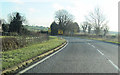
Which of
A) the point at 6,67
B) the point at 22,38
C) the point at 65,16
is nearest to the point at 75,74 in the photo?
the point at 6,67

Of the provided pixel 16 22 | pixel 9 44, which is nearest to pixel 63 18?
pixel 16 22

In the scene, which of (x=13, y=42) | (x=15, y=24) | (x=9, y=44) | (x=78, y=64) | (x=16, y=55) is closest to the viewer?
(x=78, y=64)

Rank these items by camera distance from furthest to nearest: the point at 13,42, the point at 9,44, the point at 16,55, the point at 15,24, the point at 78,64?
the point at 15,24
the point at 13,42
the point at 9,44
the point at 16,55
the point at 78,64

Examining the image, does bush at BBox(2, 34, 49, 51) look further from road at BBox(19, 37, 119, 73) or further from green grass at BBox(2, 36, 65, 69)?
road at BBox(19, 37, 119, 73)

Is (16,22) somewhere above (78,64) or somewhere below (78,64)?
above

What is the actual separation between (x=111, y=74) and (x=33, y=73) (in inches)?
119

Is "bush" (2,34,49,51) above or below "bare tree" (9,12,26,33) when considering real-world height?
below

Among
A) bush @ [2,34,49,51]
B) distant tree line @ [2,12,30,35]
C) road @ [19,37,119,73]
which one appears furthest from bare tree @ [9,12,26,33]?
road @ [19,37,119,73]

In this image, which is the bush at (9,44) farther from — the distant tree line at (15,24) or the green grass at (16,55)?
the distant tree line at (15,24)

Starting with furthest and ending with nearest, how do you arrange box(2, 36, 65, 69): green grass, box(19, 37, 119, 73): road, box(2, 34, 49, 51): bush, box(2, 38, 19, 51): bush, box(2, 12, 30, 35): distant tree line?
box(2, 12, 30, 35): distant tree line
box(2, 34, 49, 51): bush
box(2, 38, 19, 51): bush
box(2, 36, 65, 69): green grass
box(19, 37, 119, 73): road

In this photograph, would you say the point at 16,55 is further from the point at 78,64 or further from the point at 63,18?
the point at 63,18

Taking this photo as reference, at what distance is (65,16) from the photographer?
79.9 m

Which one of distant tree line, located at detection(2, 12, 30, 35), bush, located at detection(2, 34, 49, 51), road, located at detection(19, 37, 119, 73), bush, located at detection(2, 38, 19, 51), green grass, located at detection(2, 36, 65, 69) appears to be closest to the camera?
road, located at detection(19, 37, 119, 73)

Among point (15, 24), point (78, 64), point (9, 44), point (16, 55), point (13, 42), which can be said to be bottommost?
point (78, 64)
